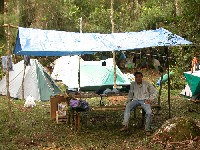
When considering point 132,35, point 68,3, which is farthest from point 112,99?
point 68,3

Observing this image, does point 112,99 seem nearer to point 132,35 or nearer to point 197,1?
point 132,35

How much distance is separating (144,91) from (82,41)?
147 cm

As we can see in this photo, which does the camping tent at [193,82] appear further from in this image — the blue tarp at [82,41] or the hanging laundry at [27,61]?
the hanging laundry at [27,61]

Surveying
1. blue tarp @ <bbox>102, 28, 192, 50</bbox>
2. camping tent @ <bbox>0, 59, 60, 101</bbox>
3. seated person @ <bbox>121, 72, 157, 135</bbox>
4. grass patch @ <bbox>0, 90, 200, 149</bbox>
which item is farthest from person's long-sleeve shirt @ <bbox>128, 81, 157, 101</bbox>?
camping tent @ <bbox>0, 59, 60, 101</bbox>

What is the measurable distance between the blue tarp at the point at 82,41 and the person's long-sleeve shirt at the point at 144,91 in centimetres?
74

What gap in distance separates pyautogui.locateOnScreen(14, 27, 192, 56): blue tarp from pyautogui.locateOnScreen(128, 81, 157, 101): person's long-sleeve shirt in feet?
2.42

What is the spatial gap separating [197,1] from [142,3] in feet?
53.9

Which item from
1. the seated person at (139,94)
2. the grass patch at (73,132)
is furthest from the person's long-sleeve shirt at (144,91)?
the grass patch at (73,132)

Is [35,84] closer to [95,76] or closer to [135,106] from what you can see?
[95,76]

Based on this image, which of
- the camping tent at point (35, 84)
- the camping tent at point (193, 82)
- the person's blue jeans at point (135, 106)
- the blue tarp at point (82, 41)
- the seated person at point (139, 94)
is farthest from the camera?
the camping tent at point (35, 84)

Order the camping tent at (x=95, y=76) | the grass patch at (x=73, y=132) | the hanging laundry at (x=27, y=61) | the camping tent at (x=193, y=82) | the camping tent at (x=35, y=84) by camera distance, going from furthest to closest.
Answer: the camping tent at (x=95, y=76), the camping tent at (x=35, y=84), the hanging laundry at (x=27, y=61), the camping tent at (x=193, y=82), the grass patch at (x=73, y=132)

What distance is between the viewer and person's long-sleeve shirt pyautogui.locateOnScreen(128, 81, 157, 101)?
6.56 m

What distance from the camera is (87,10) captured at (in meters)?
21.9

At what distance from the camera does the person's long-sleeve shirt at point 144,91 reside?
656 cm
